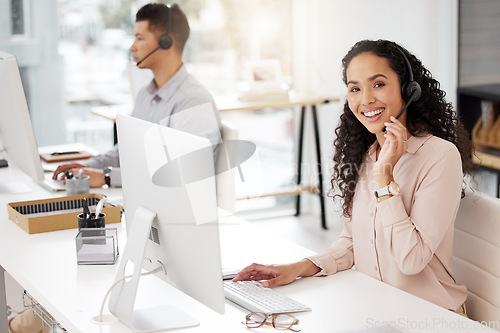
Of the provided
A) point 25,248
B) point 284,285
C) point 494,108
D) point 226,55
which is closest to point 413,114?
point 284,285

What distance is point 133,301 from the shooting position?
60.8 inches

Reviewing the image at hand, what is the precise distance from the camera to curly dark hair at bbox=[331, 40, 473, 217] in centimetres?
191

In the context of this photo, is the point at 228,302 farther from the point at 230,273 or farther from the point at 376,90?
the point at 376,90

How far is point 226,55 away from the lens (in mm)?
4750

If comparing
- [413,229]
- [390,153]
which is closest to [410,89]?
[390,153]

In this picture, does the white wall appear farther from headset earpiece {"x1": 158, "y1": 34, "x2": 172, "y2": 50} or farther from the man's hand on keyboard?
the man's hand on keyboard

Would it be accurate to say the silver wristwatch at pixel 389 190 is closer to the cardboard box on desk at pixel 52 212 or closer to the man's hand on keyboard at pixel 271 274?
the man's hand on keyboard at pixel 271 274

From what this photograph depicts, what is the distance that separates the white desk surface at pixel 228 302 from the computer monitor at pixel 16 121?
0.34 m

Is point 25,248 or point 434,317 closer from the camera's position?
point 434,317

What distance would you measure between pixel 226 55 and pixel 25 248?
2883 millimetres

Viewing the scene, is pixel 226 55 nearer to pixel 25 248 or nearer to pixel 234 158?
pixel 234 158

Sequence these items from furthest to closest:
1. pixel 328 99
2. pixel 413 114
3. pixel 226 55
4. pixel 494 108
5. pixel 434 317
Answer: pixel 226 55
pixel 328 99
pixel 494 108
pixel 413 114
pixel 434 317

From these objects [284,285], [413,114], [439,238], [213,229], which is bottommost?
[284,285]

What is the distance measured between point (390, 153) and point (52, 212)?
1.20 m
